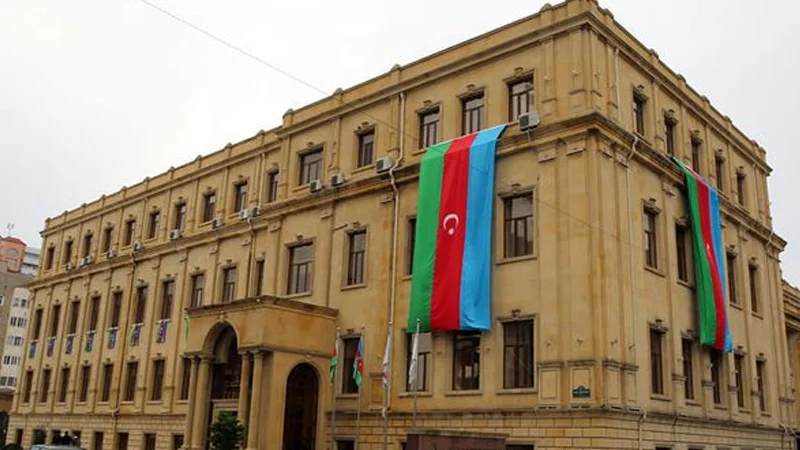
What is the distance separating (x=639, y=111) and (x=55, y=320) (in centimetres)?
4133

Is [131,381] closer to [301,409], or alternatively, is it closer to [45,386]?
[45,386]

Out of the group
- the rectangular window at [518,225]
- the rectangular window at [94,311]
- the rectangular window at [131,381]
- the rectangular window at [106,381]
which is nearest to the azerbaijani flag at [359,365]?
the rectangular window at [518,225]

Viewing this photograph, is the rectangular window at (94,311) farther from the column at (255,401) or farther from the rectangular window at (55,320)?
the column at (255,401)

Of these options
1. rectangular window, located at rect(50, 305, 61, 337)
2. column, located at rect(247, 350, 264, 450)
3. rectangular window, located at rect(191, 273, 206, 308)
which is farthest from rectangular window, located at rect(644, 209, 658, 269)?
rectangular window, located at rect(50, 305, 61, 337)

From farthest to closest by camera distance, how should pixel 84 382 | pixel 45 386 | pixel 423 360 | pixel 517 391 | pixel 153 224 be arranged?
1. pixel 45 386
2. pixel 84 382
3. pixel 153 224
4. pixel 423 360
5. pixel 517 391

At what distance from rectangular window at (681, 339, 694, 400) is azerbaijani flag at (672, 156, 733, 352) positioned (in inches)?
22.2

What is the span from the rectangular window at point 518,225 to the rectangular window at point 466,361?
3.09 meters

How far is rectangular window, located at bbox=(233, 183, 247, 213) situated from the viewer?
135 feet

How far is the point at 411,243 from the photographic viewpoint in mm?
30578

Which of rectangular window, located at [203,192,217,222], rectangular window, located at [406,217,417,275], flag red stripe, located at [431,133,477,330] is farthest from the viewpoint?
rectangular window, located at [203,192,217,222]

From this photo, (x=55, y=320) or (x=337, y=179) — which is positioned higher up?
(x=337, y=179)

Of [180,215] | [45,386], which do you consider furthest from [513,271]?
[45,386]

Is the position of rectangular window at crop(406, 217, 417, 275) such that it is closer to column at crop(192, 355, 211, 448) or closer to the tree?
the tree

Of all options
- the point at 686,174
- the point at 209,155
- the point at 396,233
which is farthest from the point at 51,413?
the point at 686,174
